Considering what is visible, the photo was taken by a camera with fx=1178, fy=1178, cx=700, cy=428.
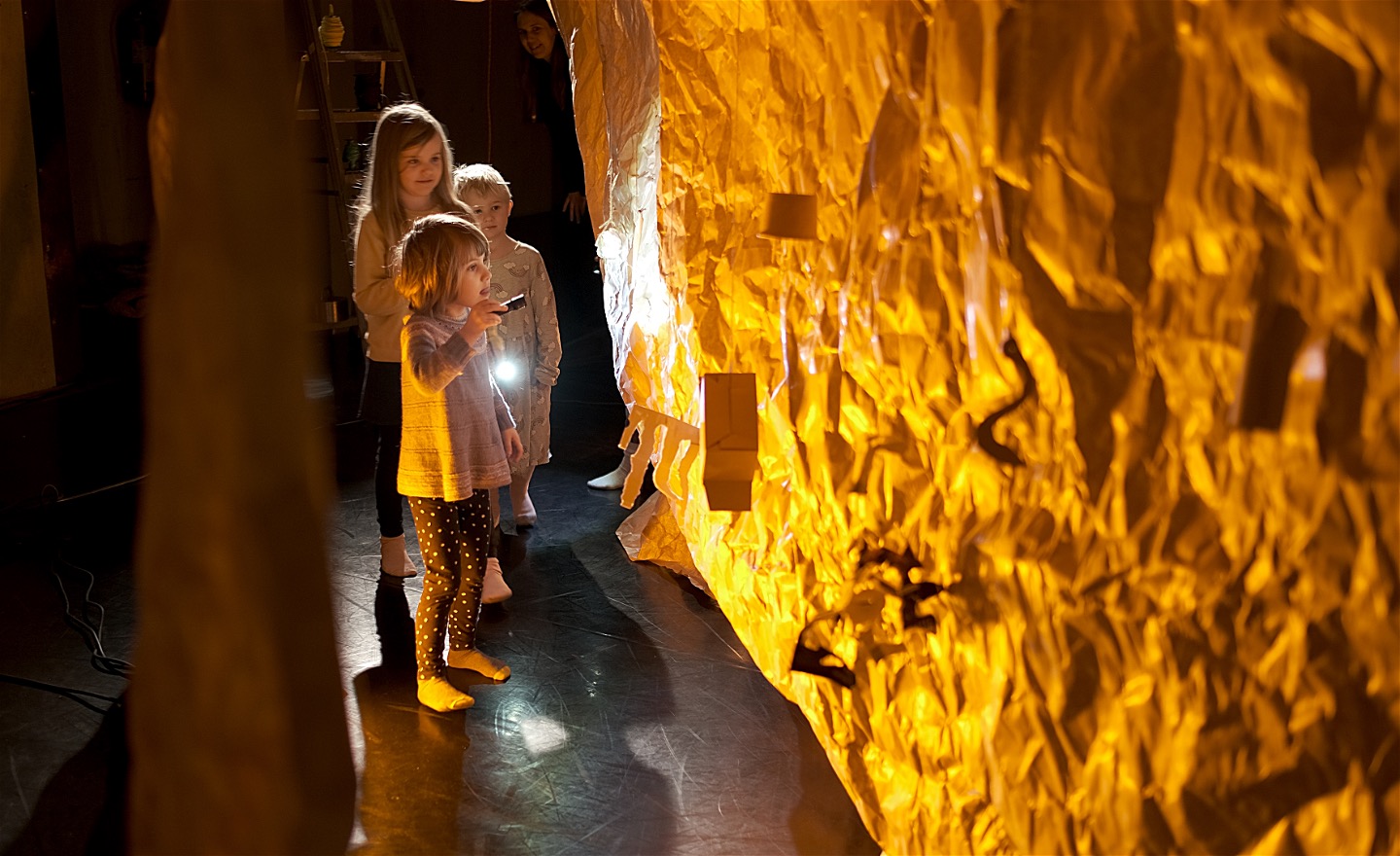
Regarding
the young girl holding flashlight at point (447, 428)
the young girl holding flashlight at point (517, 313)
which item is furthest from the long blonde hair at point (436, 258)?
the young girl holding flashlight at point (517, 313)

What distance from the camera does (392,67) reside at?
5469 millimetres

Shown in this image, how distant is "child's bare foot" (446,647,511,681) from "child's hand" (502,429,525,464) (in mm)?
419

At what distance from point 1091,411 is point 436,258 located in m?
1.44

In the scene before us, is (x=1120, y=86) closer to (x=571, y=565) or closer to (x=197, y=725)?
(x=197, y=725)

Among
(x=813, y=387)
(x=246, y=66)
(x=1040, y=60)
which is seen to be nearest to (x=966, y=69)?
(x=1040, y=60)

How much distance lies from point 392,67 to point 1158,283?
16.5 feet

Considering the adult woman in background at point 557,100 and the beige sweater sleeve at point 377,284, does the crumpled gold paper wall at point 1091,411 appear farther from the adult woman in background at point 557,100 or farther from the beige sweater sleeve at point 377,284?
the adult woman in background at point 557,100

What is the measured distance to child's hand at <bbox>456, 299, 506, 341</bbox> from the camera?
2199mm

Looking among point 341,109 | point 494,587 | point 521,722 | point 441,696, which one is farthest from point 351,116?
point 521,722

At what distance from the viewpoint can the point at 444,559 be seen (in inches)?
91.3

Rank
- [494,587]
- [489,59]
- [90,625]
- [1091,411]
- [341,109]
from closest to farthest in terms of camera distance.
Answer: [1091,411] → [90,625] → [494,587] → [341,109] → [489,59]

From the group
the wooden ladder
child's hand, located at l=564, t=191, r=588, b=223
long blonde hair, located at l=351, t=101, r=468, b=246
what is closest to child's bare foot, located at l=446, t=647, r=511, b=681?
long blonde hair, located at l=351, t=101, r=468, b=246

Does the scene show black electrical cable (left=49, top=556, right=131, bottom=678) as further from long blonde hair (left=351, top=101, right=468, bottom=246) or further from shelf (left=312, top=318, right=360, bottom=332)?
shelf (left=312, top=318, right=360, bottom=332)

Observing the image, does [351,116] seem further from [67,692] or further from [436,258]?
[67,692]
